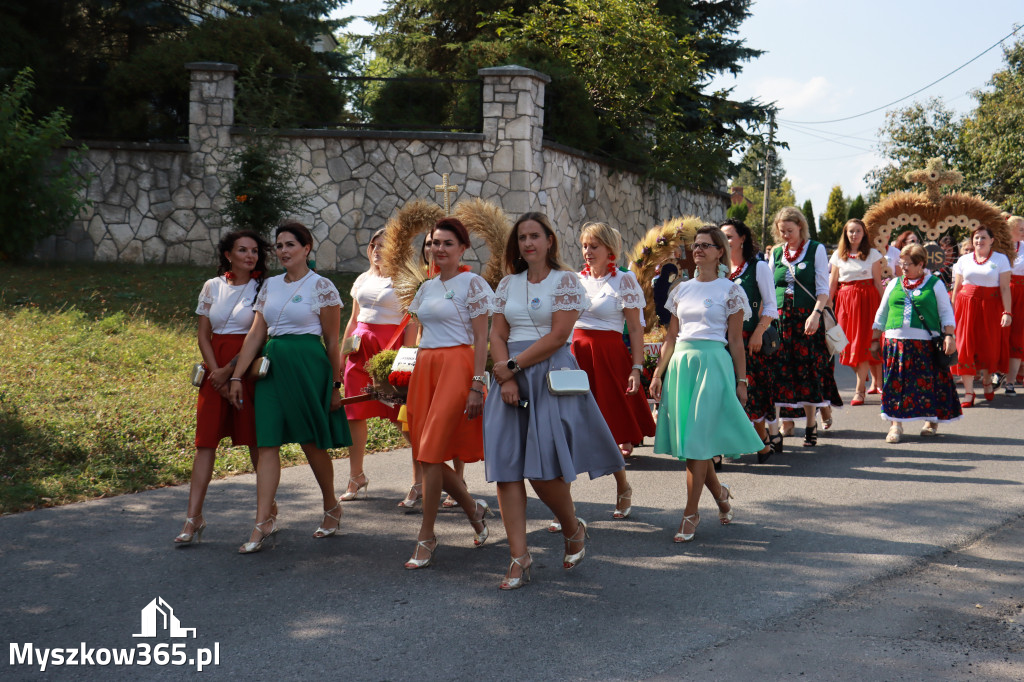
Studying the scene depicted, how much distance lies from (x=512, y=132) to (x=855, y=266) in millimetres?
6596

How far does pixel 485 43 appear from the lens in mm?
19062

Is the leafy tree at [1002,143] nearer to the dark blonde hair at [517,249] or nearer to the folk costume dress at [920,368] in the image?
the folk costume dress at [920,368]

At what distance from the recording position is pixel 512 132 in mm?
16531

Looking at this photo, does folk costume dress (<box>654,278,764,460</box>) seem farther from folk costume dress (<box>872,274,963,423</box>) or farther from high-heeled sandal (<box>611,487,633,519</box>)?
folk costume dress (<box>872,274,963,423</box>)

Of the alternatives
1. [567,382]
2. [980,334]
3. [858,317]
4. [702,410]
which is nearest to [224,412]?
[567,382]

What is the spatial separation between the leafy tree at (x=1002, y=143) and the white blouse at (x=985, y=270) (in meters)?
22.9

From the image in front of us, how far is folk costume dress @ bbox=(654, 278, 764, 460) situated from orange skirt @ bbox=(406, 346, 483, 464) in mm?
1204

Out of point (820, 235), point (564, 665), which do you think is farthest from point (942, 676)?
point (820, 235)

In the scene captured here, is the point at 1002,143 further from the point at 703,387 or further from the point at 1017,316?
the point at 703,387

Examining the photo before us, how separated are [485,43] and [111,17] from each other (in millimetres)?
7948

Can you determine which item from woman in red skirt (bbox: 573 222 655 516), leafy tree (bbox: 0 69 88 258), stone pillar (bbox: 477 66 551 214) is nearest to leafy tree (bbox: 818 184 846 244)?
stone pillar (bbox: 477 66 551 214)

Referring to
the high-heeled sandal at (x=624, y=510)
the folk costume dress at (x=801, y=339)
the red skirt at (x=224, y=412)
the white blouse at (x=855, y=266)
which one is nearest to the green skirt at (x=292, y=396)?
the red skirt at (x=224, y=412)

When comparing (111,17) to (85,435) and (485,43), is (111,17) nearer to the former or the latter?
(485,43)

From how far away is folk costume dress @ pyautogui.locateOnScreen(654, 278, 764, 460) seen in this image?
5934 millimetres
